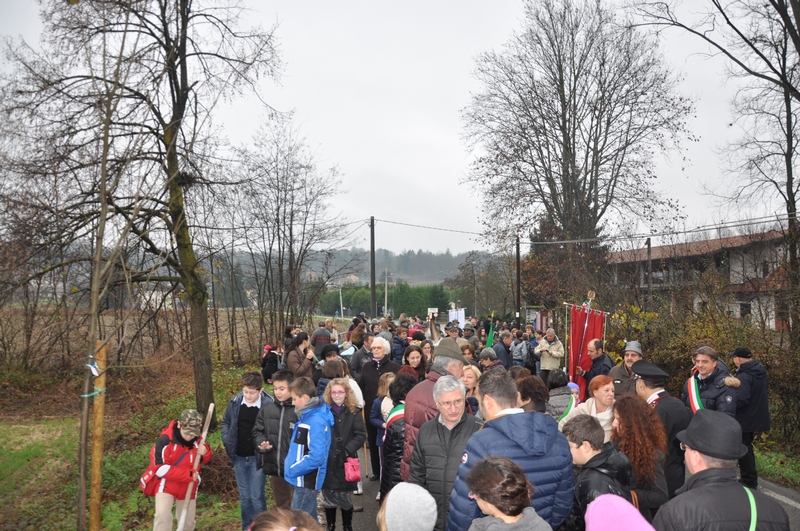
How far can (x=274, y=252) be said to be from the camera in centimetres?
2556

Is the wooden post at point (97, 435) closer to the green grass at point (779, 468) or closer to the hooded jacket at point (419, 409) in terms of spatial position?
the hooded jacket at point (419, 409)

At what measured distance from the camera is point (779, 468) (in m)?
9.33

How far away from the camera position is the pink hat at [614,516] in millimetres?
2609

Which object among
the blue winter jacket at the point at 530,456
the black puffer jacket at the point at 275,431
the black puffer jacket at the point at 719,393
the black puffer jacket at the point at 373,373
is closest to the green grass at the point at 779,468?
the black puffer jacket at the point at 719,393

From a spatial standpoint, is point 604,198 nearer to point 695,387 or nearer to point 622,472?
point 695,387

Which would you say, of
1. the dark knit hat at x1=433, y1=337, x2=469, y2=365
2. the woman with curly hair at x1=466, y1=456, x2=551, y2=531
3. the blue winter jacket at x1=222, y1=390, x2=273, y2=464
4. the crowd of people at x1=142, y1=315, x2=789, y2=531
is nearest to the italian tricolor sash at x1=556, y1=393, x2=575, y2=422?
the crowd of people at x1=142, y1=315, x2=789, y2=531

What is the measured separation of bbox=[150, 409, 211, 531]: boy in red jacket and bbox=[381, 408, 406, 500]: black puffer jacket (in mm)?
1822

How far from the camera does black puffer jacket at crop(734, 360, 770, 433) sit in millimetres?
7504

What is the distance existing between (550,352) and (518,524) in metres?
11.5

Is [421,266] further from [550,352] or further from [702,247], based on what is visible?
[550,352]

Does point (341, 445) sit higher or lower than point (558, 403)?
lower

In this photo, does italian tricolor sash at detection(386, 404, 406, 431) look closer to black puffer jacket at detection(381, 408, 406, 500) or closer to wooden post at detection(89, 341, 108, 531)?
black puffer jacket at detection(381, 408, 406, 500)

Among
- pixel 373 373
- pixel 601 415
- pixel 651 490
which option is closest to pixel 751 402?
pixel 601 415

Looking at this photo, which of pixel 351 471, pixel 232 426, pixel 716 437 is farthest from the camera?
pixel 232 426
